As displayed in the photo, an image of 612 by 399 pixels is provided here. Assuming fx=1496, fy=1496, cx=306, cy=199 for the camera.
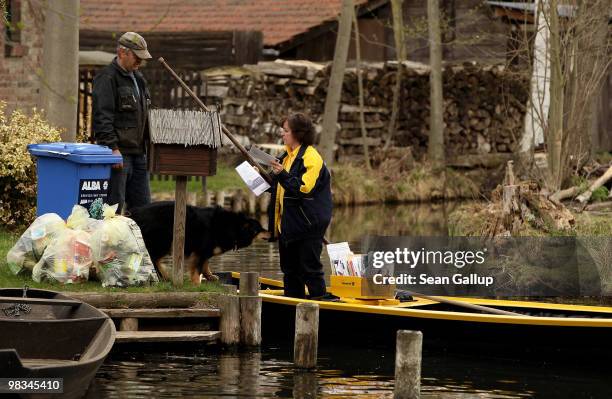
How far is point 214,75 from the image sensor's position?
32.1m

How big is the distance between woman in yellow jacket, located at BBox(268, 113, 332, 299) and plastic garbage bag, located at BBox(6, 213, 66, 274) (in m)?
2.01

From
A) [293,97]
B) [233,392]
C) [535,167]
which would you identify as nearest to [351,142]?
[293,97]

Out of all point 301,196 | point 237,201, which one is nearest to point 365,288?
point 301,196

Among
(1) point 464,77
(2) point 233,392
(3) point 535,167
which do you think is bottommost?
(2) point 233,392

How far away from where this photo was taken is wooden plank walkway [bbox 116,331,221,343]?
12781 millimetres

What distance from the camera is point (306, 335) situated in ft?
40.9

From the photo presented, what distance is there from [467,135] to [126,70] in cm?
2181

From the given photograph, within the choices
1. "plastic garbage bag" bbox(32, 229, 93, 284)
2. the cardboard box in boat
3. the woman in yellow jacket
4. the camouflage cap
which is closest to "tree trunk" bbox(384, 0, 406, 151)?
the camouflage cap

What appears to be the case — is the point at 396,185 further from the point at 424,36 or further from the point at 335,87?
the point at 424,36

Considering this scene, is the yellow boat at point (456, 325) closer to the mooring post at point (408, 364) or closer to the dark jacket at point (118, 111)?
the dark jacket at point (118, 111)

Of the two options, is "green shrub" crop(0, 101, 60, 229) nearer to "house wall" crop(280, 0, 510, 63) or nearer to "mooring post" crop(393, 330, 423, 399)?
"mooring post" crop(393, 330, 423, 399)

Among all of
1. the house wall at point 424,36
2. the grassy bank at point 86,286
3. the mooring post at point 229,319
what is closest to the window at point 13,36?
the house wall at point 424,36

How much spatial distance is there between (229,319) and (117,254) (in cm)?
115

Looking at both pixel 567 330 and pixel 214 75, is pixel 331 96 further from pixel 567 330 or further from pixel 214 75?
pixel 567 330
